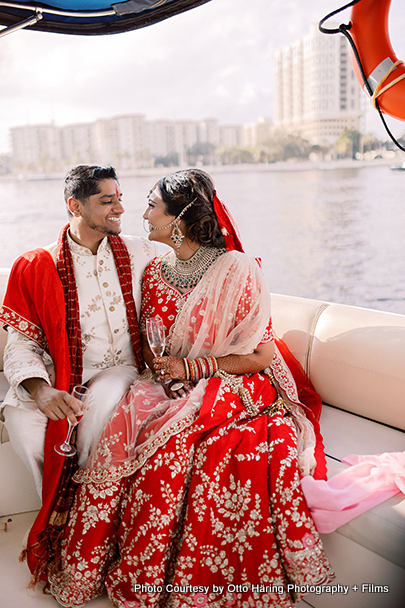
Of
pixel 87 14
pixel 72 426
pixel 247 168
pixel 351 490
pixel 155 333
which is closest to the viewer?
pixel 351 490

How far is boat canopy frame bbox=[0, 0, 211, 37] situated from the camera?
236 cm

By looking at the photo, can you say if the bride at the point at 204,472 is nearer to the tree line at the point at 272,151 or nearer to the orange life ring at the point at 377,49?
the orange life ring at the point at 377,49

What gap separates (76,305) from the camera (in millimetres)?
2248

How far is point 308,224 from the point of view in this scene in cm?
1800

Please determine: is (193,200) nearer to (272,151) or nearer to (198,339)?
(198,339)

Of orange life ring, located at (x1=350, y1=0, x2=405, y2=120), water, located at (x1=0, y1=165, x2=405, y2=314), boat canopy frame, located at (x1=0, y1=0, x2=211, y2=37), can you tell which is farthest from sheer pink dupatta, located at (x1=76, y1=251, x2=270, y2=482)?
water, located at (x1=0, y1=165, x2=405, y2=314)

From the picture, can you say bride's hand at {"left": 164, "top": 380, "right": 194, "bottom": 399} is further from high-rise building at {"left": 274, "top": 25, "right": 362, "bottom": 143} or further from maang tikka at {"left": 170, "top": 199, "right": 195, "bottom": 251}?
high-rise building at {"left": 274, "top": 25, "right": 362, "bottom": 143}

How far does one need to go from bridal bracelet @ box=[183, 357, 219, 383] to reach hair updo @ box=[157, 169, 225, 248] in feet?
1.73

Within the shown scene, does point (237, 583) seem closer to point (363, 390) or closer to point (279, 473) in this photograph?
point (279, 473)

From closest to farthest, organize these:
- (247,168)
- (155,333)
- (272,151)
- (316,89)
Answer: (155,333)
(316,89)
(247,168)
(272,151)

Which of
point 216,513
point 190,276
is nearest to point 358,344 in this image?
point 190,276

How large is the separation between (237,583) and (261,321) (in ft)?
3.07

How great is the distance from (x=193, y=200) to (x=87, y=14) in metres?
1.11

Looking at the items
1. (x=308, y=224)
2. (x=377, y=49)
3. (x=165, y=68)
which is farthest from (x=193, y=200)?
(x=165, y=68)
